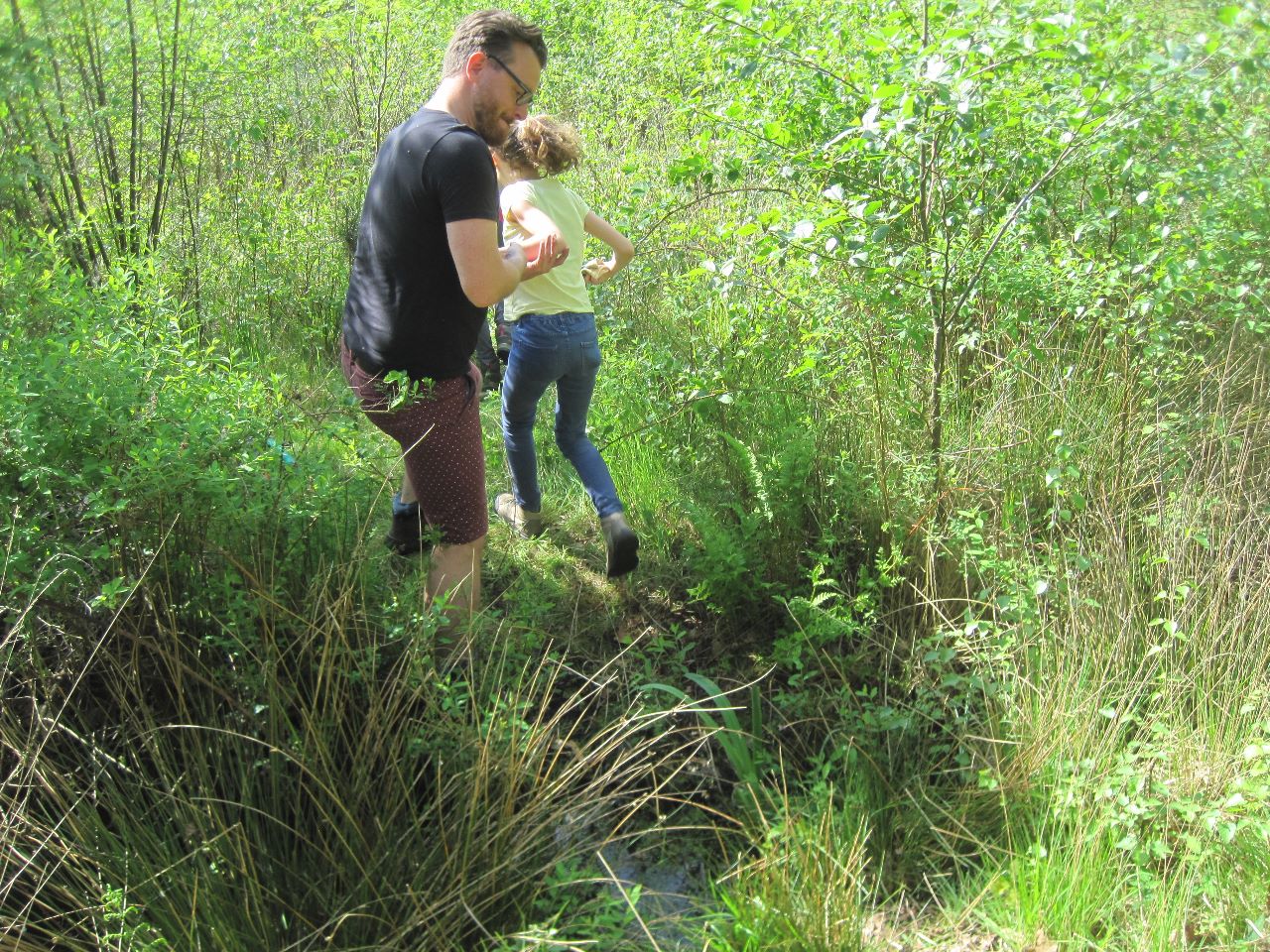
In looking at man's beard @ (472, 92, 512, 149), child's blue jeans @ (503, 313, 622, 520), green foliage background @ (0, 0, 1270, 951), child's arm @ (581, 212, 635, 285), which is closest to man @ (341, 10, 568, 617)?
man's beard @ (472, 92, 512, 149)

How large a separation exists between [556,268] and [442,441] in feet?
3.04

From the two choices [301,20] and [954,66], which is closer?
[954,66]

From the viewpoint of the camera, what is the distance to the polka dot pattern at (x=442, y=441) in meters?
2.88

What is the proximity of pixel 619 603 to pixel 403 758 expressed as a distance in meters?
1.44

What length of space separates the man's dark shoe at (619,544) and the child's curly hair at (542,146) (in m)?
1.25

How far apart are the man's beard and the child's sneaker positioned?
1648 millimetres

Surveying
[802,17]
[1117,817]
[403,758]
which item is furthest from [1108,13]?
[403,758]

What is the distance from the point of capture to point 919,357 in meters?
4.02

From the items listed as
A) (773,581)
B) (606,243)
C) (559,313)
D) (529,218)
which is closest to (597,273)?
(606,243)

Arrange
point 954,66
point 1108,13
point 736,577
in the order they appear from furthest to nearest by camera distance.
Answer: point 736,577 < point 1108,13 < point 954,66

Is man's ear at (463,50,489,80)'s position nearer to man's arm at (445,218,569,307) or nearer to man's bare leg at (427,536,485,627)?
man's arm at (445,218,569,307)

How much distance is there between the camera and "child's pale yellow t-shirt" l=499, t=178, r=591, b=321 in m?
3.60

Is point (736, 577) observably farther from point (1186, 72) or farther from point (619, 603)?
point (1186, 72)

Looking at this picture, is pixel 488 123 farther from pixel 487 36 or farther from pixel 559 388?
pixel 559 388
